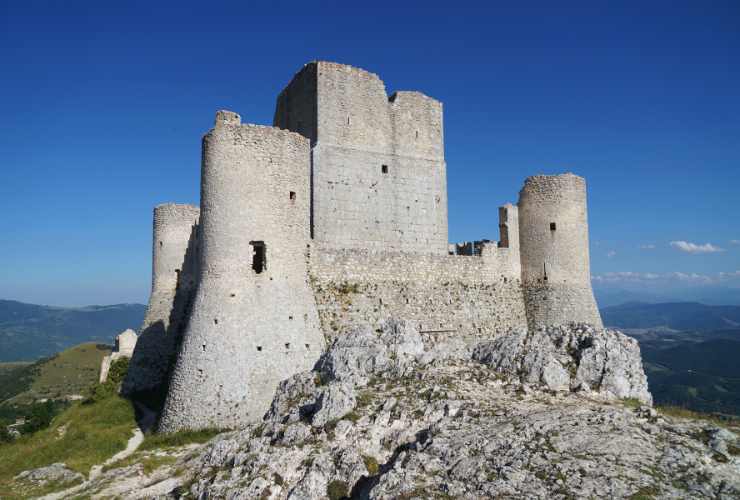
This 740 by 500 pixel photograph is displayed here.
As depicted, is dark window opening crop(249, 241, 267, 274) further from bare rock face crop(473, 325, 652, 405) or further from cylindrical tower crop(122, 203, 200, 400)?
bare rock face crop(473, 325, 652, 405)

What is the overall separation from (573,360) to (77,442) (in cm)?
1626

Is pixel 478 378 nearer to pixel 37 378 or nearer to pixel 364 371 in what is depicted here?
pixel 364 371

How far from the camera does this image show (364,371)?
13234 millimetres

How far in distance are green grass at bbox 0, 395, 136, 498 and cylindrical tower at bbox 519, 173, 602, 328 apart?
1746cm

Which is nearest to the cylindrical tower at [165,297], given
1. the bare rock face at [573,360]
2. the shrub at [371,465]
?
the bare rock face at [573,360]

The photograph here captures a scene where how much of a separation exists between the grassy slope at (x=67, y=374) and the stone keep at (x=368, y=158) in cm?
4101

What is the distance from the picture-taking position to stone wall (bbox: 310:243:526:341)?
67.3 ft

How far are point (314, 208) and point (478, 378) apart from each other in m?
12.7

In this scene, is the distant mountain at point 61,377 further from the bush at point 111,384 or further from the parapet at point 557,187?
the parapet at point 557,187

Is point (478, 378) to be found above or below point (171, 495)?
above

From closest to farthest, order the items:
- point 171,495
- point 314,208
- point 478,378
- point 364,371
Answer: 1. point 171,495
2. point 478,378
3. point 364,371
4. point 314,208

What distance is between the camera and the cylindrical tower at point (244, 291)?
16953 millimetres

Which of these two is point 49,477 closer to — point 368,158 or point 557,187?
point 368,158

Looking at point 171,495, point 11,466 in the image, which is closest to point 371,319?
point 171,495
